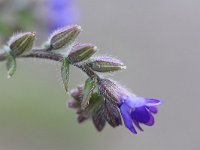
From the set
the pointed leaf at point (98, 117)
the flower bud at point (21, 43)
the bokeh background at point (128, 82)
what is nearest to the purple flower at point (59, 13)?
the bokeh background at point (128, 82)

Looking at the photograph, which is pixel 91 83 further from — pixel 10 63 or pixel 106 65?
pixel 10 63

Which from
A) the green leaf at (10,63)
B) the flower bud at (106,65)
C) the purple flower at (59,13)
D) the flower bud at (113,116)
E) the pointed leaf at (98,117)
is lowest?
the flower bud at (113,116)

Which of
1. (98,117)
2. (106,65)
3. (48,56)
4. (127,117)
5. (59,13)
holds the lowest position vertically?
(127,117)

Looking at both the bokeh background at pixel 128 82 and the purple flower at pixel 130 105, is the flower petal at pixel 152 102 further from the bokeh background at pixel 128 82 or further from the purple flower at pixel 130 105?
the bokeh background at pixel 128 82

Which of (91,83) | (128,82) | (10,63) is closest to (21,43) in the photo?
(10,63)

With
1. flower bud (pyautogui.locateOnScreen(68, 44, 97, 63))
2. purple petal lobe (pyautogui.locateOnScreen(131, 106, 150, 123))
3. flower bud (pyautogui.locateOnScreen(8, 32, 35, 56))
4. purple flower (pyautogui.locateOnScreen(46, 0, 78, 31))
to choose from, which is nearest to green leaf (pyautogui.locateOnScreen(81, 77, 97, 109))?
flower bud (pyautogui.locateOnScreen(68, 44, 97, 63))

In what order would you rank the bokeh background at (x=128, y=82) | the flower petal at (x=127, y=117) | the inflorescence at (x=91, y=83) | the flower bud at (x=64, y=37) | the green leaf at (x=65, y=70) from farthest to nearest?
the bokeh background at (x=128, y=82) < the flower bud at (x=64, y=37) < the green leaf at (x=65, y=70) < the inflorescence at (x=91, y=83) < the flower petal at (x=127, y=117)
